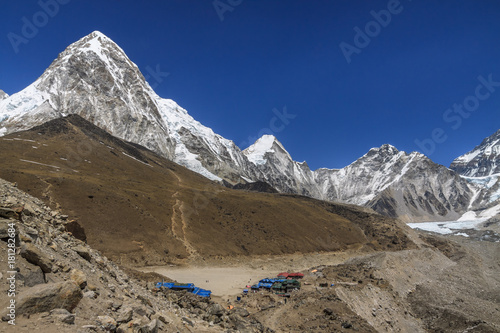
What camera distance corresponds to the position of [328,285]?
3634cm

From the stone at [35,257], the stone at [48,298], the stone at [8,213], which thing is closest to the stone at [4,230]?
the stone at [35,257]

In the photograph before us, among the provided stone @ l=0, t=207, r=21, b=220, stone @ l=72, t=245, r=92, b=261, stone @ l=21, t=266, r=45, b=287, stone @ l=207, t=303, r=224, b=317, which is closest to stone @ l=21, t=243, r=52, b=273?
stone @ l=21, t=266, r=45, b=287

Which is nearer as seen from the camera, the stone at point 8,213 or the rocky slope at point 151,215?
the stone at point 8,213

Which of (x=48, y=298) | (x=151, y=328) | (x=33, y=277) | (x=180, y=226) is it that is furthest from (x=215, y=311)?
(x=180, y=226)

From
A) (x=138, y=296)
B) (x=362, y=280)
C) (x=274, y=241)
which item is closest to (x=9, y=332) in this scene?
(x=138, y=296)

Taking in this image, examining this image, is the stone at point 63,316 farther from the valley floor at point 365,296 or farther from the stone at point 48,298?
the valley floor at point 365,296

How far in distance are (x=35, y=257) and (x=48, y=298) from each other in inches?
84.9

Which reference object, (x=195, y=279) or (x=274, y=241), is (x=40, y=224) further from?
(x=274, y=241)

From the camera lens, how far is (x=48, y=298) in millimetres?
8492

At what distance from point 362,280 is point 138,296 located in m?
32.8

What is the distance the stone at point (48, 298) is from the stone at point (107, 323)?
0.89 m

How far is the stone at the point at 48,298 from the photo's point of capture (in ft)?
26.4

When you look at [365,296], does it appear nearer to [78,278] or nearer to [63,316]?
[78,278]

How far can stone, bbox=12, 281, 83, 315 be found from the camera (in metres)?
8.04
